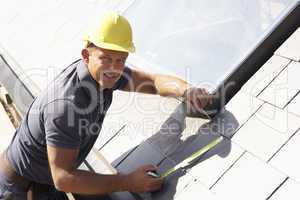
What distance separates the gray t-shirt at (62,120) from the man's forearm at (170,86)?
0.25m

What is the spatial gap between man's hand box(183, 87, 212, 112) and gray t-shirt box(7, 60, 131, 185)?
0.56 m

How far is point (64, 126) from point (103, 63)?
0.46 meters

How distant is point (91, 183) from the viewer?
243cm

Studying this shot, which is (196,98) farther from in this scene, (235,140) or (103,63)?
(103,63)

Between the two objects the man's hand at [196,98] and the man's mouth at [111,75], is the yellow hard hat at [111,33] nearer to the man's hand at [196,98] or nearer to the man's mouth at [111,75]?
the man's mouth at [111,75]

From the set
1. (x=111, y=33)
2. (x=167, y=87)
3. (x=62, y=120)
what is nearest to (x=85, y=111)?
(x=62, y=120)

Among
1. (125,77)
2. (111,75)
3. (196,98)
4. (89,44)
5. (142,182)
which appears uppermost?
(89,44)

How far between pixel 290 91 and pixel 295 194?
0.73 m

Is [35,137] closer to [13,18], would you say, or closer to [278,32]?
[278,32]

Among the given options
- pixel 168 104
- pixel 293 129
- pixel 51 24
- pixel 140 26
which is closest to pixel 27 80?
pixel 51 24

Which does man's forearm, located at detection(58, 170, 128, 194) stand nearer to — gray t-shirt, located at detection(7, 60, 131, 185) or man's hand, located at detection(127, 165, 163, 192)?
man's hand, located at detection(127, 165, 163, 192)

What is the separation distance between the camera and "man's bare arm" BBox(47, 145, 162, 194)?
7.86ft

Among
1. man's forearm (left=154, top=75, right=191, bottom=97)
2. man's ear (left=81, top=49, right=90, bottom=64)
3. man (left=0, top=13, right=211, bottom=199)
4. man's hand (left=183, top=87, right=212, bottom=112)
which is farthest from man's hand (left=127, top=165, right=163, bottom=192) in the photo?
man's ear (left=81, top=49, right=90, bottom=64)

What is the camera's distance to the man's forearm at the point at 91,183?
241cm
